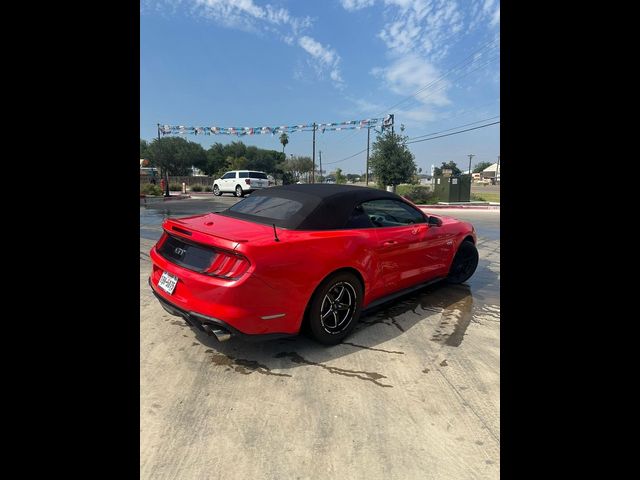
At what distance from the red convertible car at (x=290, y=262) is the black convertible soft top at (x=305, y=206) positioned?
0.4 inches

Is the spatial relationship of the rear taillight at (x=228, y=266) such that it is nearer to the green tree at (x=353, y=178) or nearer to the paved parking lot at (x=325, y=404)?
the paved parking lot at (x=325, y=404)

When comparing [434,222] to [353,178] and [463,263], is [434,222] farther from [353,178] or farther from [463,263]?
[353,178]

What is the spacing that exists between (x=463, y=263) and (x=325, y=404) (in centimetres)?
347

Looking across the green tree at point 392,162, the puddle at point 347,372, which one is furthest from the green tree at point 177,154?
the puddle at point 347,372

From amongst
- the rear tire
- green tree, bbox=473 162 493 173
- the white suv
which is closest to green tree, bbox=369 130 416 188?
the white suv

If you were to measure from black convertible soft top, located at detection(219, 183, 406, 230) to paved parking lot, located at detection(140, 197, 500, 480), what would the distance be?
3.70 ft

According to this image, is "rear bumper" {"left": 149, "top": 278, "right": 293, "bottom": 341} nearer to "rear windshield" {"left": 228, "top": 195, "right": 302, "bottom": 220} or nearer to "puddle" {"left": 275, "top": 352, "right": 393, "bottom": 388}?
"puddle" {"left": 275, "top": 352, "right": 393, "bottom": 388}

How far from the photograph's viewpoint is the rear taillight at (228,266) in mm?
2434

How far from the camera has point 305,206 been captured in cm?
311

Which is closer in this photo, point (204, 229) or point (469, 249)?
point (204, 229)
